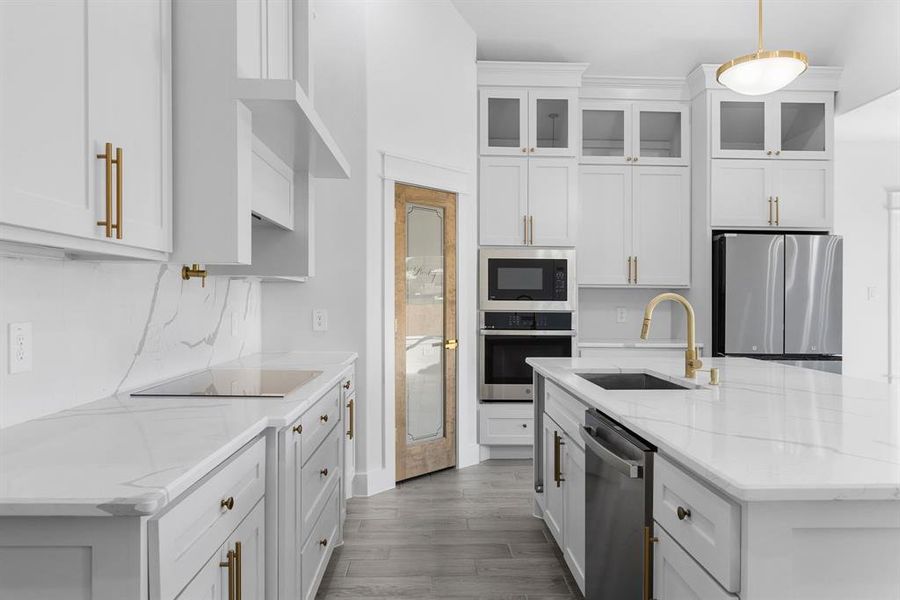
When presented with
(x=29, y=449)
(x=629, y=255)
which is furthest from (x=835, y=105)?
(x=29, y=449)

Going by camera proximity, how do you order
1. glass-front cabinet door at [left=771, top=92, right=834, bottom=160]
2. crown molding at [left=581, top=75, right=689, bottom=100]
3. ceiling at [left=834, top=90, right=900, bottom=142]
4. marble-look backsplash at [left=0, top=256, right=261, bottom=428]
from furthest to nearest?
crown molding at [left=581, top=75, right=689, bottom=100] < glass-front cabinet door at [left=771, top=92, right=834, bottom=160] < ceiling at [left=834, top=90, right=900, bottom=142] < marble-look backsplash at [left=0, top=256, right=261, bottom=428]

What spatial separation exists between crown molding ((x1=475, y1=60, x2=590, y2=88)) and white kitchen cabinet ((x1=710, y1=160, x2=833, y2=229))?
1.37 metres

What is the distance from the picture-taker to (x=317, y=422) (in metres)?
2.19

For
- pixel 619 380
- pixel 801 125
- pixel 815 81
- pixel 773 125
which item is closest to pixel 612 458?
pixel 619 380

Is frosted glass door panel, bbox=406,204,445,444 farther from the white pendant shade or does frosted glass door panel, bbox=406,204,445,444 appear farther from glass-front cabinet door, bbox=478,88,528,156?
the white pendant shade

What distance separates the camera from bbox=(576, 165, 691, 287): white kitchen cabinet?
4.78 m

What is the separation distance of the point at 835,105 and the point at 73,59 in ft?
17.4

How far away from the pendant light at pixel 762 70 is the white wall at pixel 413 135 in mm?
1850

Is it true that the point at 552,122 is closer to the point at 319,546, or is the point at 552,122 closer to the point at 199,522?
the point at 319,546

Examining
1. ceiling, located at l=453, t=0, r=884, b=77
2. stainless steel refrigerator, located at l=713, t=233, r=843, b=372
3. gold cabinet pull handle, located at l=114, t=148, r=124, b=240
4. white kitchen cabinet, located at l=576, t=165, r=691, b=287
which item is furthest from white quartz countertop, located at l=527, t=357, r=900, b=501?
ceiling, located at l=453, t=0, r=884, b=77

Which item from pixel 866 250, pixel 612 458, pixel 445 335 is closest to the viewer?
pixel 612 458

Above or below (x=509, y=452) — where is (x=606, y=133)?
above

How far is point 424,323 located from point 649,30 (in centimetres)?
289

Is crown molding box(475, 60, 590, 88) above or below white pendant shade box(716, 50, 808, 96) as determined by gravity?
above
